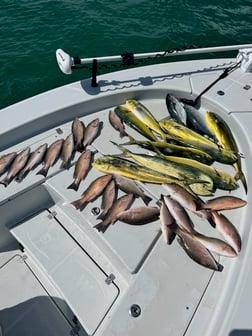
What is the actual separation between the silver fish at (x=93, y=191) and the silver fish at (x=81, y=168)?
0.46 feet

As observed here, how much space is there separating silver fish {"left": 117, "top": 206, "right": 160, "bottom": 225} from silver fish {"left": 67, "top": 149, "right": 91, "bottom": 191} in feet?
1.92

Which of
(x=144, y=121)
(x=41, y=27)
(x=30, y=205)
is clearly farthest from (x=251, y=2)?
(x=30, y=205)

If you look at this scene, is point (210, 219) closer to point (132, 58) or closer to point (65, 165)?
point (65, 165)

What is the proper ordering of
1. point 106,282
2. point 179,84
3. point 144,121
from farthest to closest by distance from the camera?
1. point 179,84
2. point 144,121
3. point 106,282

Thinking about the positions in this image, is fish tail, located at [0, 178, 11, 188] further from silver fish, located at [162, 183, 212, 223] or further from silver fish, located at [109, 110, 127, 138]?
silver fish, located at [162, 183, 212, 223]

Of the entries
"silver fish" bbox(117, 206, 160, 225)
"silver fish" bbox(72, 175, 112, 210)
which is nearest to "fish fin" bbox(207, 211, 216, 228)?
"silver fish" bbox(117, 206, 160, 225)

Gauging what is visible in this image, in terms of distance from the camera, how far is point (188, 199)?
9.43ft

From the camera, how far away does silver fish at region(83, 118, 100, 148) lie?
136 inches

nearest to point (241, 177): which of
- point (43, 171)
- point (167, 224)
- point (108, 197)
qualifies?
point (167, 224)

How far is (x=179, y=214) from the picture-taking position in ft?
9.17

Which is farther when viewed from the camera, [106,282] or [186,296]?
[106,282]

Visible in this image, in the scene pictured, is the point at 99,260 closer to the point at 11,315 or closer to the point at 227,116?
the point at 11,315

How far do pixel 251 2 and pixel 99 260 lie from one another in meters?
8.73

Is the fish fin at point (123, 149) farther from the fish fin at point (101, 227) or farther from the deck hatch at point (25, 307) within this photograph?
the deck hatch at point (25, 307)
